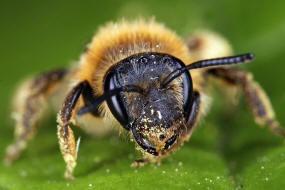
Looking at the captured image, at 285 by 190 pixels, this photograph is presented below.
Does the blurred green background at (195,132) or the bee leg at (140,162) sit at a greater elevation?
the blurred green background at (195,132)

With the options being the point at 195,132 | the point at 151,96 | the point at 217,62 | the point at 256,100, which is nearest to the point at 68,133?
the point at 151,96

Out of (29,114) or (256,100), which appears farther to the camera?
(29,114)

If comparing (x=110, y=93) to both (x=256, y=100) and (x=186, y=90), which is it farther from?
(x=256, y=100)

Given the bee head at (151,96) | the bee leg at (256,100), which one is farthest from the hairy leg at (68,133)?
the bee leg at (256,100)

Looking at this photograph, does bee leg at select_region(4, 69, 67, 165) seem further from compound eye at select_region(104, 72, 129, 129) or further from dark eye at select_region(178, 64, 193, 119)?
dark eye at select_region(178, 64, 193, 119)

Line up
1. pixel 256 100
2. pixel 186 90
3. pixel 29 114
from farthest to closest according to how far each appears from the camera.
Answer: pixel 29 114, pixel 256 100, pixel 186 90

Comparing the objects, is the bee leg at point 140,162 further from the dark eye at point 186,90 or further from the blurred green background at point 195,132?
the dark eye at point 186,90

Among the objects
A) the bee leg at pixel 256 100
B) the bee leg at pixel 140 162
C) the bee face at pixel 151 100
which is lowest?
the bee leg at pixel 140 162

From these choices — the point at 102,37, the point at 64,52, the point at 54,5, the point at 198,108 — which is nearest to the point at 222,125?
the point at 198,108
